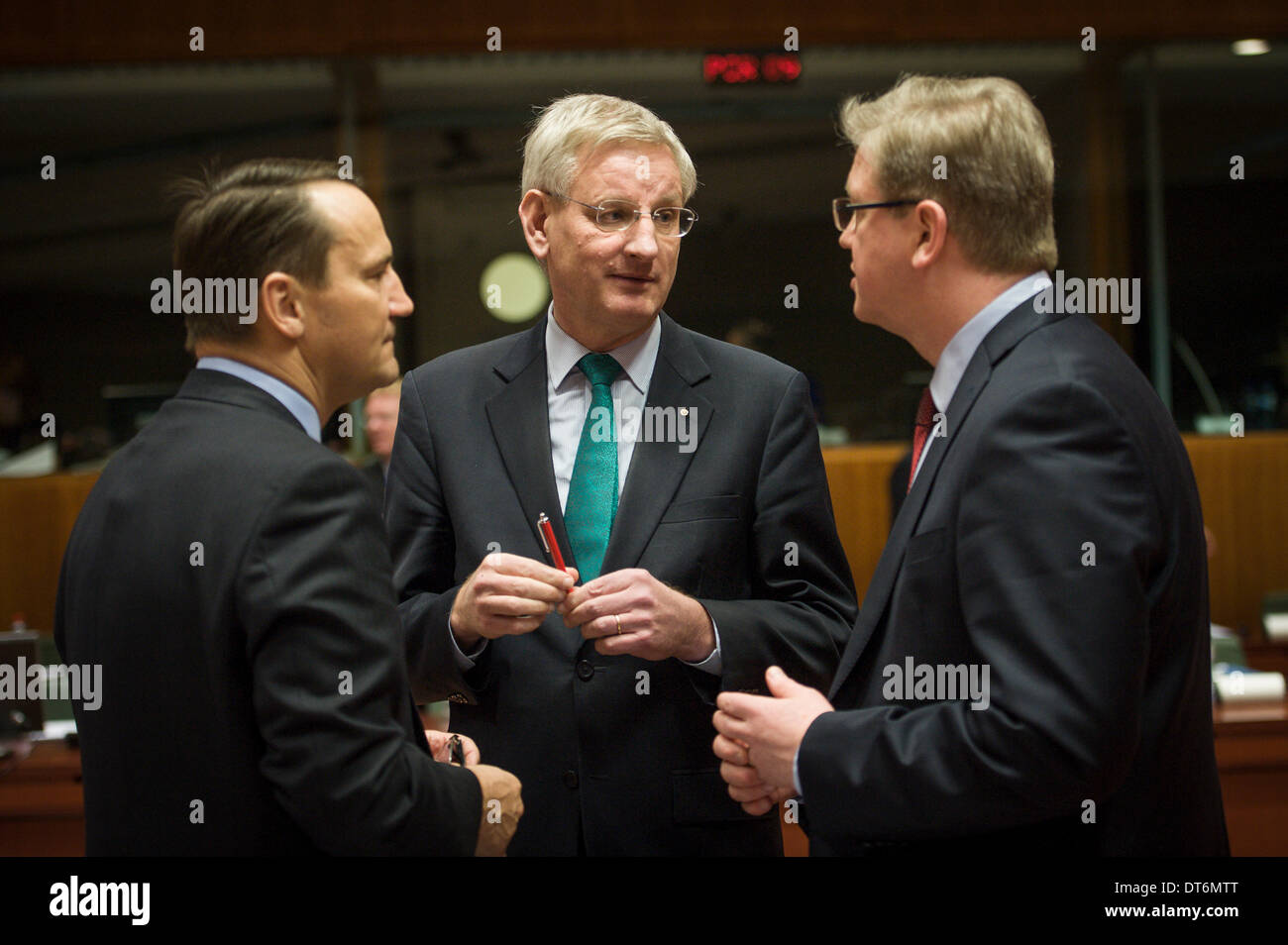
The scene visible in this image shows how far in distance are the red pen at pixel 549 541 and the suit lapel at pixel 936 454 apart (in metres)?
0.42

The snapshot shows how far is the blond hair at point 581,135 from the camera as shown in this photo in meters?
1.68

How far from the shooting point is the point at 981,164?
4.39ft

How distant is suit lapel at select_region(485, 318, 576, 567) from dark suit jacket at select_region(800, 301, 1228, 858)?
54 centimetres

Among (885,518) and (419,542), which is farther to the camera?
(885,518)

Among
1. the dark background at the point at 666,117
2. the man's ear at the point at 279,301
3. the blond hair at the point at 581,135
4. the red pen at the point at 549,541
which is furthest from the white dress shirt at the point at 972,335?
the dark background at the point at 666,117

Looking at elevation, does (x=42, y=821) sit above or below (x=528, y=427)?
below

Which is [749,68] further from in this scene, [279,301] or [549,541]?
[279,301]

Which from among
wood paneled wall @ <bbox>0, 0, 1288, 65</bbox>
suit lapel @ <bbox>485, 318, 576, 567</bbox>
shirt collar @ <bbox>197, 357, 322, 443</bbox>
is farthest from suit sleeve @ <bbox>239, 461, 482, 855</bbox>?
wood paneled wall @ <bbox>0, 0, 1288, 65</bbox>

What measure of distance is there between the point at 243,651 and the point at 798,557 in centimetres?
81

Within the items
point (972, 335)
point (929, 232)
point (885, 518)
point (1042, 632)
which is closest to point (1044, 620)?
point (1042, 632)

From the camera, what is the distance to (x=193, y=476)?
123 centimetres

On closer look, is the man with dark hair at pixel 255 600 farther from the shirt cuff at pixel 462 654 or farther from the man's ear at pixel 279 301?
the shirt cuff at pixel 462 654
